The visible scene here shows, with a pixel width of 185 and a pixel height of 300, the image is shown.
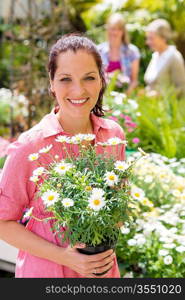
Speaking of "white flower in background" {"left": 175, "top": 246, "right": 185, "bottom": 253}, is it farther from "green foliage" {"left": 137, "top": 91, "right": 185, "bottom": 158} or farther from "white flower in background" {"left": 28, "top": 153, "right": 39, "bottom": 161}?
"green foliage" {"left": 137, "top": 91, "right": 185, "bottom": 158}

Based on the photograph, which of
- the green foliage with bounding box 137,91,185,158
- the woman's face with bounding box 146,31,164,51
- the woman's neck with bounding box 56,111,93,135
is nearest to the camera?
the woman's neck with bounding box 56,111,93,135

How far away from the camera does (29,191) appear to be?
1.77 metres

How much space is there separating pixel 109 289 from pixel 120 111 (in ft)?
8.67

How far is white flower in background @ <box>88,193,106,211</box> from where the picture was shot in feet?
5.09

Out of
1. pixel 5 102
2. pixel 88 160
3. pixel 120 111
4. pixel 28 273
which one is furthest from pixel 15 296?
pixel 5 102

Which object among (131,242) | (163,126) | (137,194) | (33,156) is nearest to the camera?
(33,156)

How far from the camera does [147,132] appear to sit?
432 centimetres

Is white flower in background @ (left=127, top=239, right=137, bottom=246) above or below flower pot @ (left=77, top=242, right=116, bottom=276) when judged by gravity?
below

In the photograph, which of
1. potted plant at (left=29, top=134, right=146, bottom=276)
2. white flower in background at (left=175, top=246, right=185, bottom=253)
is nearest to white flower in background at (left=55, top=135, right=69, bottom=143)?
potted plant at (left=29, top=134, right=146, bottom=276)

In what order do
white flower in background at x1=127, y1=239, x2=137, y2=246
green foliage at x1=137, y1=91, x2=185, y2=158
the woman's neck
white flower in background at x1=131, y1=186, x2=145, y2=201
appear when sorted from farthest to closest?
green foliage at x1=137, y1=91, x2=185, y2=158, white flower in background at x1=127, y1=239, x2=137, y2=246, white flower in background at x1=131, y1=186, x2=145, y2=201, the woman's neck

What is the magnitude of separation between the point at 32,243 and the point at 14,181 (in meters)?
0.21

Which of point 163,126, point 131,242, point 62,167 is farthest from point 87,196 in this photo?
point 163,126

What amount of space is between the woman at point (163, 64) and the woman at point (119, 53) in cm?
25

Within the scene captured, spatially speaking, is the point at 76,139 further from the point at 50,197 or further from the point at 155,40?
the point at 155,40
